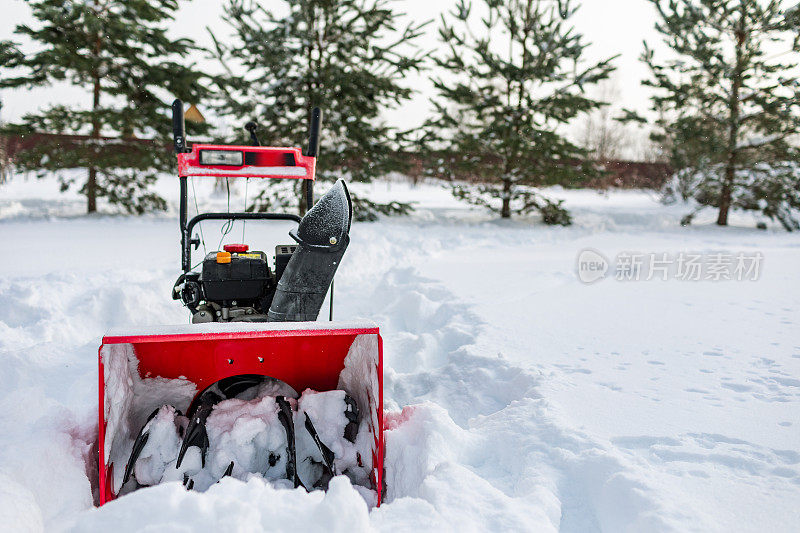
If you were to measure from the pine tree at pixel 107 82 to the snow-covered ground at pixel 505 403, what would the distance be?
5.74 metres

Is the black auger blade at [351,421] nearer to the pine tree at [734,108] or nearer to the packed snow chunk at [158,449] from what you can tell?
the packed snow chunk at [158,449]

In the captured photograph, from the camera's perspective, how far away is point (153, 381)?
2.46 m

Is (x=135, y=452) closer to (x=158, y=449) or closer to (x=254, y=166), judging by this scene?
(x=158, y=449)

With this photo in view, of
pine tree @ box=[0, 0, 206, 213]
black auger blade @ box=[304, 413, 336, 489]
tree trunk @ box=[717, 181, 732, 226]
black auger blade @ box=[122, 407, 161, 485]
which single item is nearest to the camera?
black auger blade @ box=[122, 407, 161, 485]

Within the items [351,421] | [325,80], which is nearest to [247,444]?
[351,421]

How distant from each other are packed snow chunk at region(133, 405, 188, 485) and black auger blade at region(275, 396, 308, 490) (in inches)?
17.1

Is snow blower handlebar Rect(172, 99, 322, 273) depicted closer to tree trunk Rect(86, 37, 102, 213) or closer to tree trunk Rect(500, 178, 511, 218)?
tree trunk Rect(86, 37, 102, 213)

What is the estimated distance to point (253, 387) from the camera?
2678 millimetres

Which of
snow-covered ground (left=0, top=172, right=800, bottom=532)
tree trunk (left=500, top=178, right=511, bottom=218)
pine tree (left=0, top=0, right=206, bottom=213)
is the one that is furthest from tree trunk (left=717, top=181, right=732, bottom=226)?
pine tree (left=0, top=0, right=206, bottom=213)

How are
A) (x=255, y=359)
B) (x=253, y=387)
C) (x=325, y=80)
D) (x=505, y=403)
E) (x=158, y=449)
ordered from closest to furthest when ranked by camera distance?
1. (x=158, y=449)
2. (x=255, y=359)
3. (x=253, y=387)
4. (x=505, y=403)
5. (x=325, y=80)

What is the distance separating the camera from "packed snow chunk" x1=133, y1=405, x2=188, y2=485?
2.12 metres

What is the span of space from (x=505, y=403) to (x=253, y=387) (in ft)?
4.69

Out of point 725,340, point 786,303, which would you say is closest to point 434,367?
point 725,340

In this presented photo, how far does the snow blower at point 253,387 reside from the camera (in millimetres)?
2041
